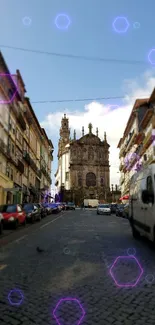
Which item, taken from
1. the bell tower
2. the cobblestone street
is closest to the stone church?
the bell tower

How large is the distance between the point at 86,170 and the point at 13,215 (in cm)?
9333

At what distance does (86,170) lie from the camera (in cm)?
11156

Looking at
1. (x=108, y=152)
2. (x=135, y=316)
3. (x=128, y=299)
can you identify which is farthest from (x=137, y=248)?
(x=108, y=152)

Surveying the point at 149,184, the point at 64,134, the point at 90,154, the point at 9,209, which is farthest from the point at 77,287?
the point at 64,134

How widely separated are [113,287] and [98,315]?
52.5 inches

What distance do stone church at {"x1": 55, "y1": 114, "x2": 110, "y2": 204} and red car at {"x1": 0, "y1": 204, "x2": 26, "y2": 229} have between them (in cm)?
8586

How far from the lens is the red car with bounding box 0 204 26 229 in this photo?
59.4 feet

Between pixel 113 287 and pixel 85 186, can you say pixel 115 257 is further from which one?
pixel 85 186

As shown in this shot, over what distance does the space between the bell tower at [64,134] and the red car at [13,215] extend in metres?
110

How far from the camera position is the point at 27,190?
4956 cm

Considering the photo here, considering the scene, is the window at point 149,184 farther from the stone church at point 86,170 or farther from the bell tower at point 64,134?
the bell tower at point 64,134
